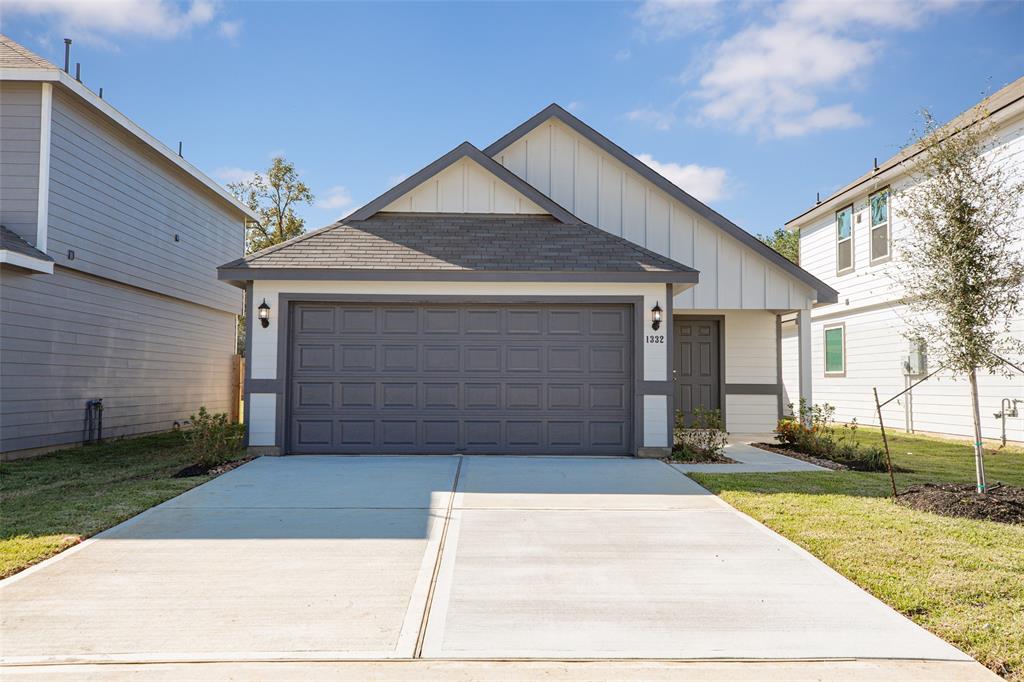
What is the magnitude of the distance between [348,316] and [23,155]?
19.1ft

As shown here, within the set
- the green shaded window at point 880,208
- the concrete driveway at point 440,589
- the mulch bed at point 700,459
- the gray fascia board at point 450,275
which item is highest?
Result: the green shaded window at point 880,208

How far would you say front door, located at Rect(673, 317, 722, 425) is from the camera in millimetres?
13664

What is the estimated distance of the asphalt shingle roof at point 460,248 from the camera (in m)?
9.92

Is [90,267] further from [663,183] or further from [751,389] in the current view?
[751,389]

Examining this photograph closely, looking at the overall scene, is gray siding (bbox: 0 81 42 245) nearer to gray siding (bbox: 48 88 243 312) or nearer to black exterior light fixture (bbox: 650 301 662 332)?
gray siding (bbox: 48 88 243 312)

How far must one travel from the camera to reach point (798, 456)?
10.6m

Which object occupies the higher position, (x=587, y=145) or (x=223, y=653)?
(x=587, y=145)

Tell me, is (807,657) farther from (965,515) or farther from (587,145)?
(587,145)

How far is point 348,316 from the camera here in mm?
10180

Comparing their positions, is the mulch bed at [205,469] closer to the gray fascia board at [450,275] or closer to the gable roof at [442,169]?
the gray fascia board at [450,275]

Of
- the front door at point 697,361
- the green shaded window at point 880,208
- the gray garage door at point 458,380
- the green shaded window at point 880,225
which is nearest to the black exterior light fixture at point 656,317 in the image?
the gray garage door at point 458,380

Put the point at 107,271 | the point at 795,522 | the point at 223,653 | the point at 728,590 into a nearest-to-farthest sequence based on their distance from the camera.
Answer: the point at 223,653 → the point at 728,590 → the point at 795,522 → the point at 107,271

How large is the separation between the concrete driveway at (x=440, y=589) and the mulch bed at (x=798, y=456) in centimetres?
362

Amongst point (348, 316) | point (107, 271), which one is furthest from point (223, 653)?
point (107, 271)
